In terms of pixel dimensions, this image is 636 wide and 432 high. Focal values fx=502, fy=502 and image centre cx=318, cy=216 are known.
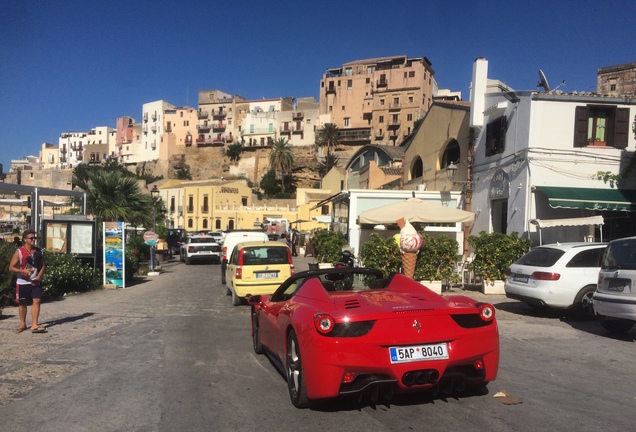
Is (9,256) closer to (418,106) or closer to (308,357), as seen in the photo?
(308,357)

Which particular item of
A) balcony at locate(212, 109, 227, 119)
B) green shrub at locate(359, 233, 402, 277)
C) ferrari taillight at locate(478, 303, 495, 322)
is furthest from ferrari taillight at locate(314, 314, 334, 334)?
balcony at locate(212, 109, 227, 119)

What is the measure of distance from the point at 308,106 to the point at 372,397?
102 meters

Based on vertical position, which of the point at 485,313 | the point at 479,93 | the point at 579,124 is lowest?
the point at 485,313

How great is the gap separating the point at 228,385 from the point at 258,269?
682cm

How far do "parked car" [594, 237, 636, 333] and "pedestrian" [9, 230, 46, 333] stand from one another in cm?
961

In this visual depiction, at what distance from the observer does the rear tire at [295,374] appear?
481 centimetres

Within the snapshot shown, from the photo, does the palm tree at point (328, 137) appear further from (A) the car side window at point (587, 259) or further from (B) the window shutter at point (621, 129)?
(A) the car side window at point (587, 259)

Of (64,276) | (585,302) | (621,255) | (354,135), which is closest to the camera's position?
(621,255)

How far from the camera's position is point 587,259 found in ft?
33.6

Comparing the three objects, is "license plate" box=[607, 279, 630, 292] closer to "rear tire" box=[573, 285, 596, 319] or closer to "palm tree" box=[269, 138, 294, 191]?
"rear tire" box=[573, 285, 596, 319]

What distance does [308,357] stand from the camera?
4.59 meters

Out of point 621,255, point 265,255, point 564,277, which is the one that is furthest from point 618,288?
point 265,255

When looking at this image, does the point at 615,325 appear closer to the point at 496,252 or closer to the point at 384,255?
the point at 496,252

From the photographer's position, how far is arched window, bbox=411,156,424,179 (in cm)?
2712
